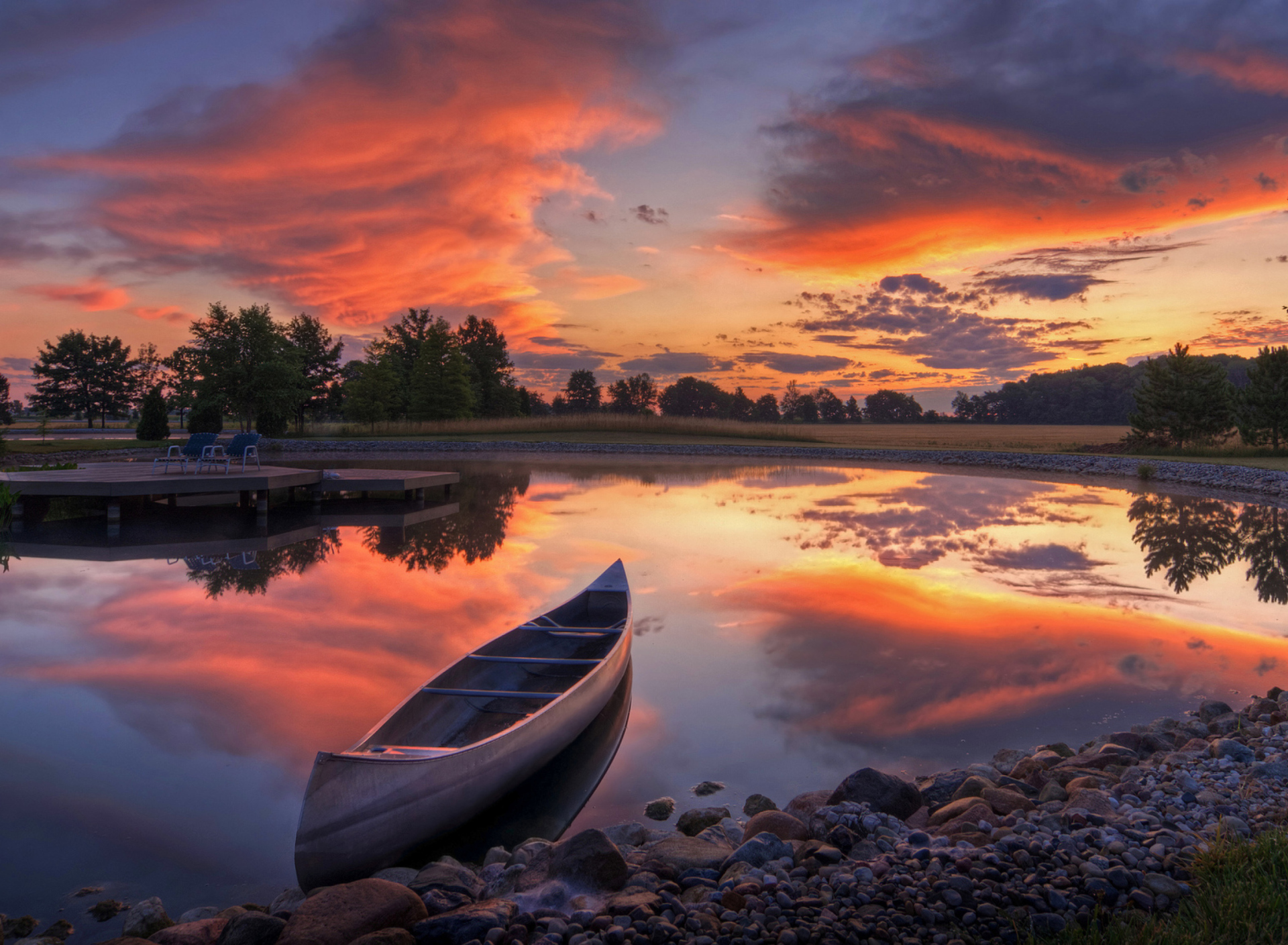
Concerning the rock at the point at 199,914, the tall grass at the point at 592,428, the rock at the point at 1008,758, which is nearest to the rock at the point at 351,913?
the rock at the point at 199,914

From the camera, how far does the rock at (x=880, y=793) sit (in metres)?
4.04

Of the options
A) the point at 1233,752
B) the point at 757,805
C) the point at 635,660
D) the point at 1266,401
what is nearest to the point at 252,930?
the point at 757,805

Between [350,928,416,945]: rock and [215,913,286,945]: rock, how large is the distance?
1.27 feet

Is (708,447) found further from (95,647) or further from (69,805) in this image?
(69,805)

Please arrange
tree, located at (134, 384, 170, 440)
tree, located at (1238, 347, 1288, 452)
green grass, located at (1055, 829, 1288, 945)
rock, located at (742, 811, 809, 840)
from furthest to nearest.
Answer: tree, located at (134, 384, 170, 440) → tree, located at (1238, 347, 1288, 452) → rock, located at (742, 811, 809, 840) → green grass, located at (1055, 829, 1288, 945)

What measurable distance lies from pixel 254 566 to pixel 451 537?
319cm

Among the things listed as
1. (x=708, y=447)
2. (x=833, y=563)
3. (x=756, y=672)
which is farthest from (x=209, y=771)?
(x=708, y=447)

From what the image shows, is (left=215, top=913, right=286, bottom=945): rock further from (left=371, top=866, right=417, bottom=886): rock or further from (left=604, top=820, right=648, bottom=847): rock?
(left=604, top=820, right=648, bottom=847): rock

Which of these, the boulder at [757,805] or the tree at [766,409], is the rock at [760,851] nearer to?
the boulder at [757,805]

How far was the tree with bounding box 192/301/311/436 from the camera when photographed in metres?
39.9

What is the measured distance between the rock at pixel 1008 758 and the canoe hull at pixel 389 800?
2876 mm

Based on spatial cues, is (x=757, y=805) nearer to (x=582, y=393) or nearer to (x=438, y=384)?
(x=438, y=384)

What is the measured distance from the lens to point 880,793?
4.08 m

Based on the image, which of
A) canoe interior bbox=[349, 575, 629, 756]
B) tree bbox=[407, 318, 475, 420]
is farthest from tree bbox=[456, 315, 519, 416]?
canoe interior bbox=[349, 575, 629, 756]
